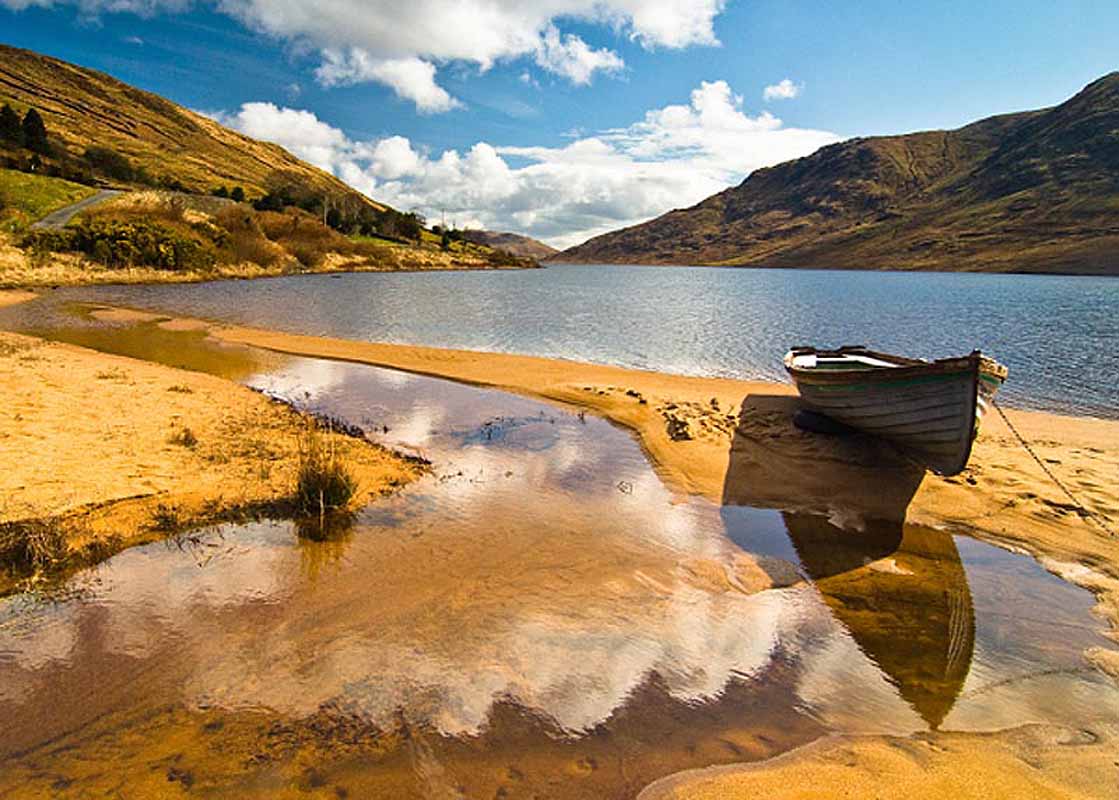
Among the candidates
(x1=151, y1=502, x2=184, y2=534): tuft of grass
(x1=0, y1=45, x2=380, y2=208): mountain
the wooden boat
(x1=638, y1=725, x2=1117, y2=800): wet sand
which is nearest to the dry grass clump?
(x1=0, y1=45, x2=380, y2=208): mountain

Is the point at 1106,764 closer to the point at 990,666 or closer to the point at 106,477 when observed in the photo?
the point at 990,666

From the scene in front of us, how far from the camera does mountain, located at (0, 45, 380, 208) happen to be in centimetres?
11219

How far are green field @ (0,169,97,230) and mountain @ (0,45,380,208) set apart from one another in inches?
1465

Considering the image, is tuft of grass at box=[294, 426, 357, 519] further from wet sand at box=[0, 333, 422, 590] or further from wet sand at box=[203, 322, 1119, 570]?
wet sand at box=[203, 322, 1119, 570]

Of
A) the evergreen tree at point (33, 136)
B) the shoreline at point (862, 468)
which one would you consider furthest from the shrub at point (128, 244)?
the shoreline at point (862, 468)

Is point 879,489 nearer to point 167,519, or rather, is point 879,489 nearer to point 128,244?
point 167,519

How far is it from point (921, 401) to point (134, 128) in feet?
601

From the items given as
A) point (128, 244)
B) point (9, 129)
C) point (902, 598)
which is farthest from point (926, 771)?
point (9, 129)

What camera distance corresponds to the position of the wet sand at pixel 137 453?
8.20m

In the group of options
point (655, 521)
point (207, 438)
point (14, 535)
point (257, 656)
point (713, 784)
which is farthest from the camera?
point (207, 438)

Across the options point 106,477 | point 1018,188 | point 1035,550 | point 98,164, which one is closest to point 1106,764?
point 1035,550

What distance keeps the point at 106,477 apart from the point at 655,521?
872 centimetres

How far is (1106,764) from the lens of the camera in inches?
194

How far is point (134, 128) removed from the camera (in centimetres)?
14162
